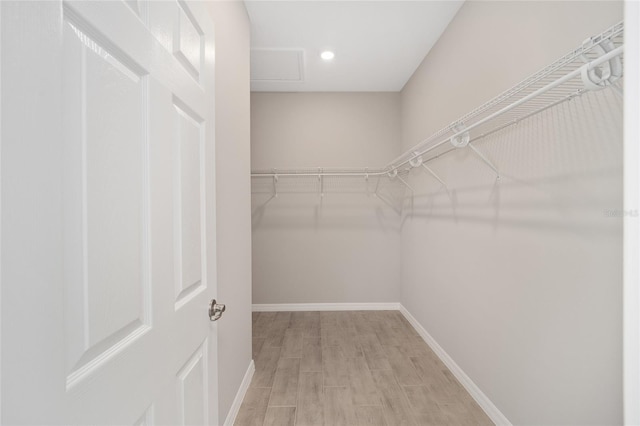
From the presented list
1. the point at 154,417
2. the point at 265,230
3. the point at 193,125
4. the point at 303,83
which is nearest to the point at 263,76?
the point at 303,83

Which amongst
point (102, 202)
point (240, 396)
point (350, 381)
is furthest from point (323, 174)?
point (102, 202)

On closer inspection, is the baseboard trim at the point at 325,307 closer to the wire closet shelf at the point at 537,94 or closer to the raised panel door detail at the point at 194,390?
the wire closet shelf at the point at 537,94

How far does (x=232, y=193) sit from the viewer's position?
1689 mm

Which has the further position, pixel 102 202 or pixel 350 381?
pixel 350 381

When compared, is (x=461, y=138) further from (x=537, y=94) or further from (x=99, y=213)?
(x=99, y=213)

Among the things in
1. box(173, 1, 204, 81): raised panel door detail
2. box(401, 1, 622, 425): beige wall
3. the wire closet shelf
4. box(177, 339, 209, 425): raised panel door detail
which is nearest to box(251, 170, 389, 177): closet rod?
the wire closet shelf

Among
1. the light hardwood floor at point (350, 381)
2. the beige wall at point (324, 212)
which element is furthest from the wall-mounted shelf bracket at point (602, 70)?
the beige wall at point (324, 212)

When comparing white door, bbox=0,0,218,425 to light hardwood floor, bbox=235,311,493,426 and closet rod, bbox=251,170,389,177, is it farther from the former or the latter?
closet rod, bbox=251,170,389,177

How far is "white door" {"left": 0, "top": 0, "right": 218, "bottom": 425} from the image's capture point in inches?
13.9

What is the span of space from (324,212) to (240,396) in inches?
83.0

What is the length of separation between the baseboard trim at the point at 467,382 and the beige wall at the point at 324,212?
940mm

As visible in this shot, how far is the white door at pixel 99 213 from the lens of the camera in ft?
1.16

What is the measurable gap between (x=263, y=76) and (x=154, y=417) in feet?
10.0

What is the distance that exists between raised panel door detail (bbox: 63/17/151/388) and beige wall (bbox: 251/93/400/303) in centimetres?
284
